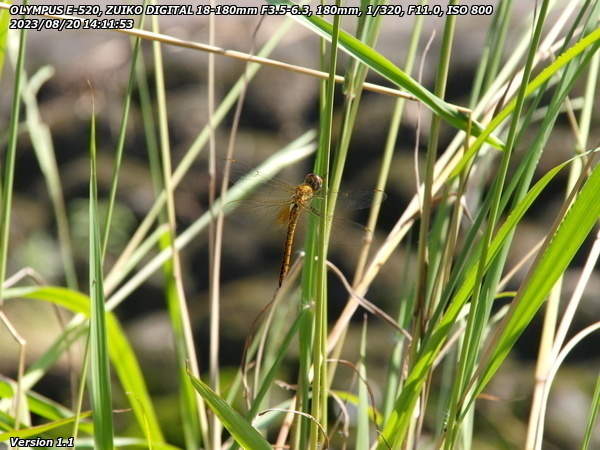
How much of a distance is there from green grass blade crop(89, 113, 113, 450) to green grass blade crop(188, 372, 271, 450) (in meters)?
0.09

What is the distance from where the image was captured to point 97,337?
1.48 ft

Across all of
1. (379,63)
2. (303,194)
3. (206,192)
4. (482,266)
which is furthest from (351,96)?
(206,192)

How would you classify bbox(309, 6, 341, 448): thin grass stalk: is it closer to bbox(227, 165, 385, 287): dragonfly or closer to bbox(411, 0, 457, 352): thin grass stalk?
bbox(411, 0, 457, 352): thin grass stalk

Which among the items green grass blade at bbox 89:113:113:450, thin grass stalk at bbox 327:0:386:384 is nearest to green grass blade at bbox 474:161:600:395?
thin grass stalk at bbox 327:0:386:384

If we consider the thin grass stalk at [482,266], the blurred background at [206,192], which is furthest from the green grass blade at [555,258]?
the blurred background at [206,192]

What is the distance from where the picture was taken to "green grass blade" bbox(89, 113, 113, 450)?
0.44 meters

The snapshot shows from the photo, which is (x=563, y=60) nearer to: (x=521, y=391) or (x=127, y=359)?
(x=127, y=359)

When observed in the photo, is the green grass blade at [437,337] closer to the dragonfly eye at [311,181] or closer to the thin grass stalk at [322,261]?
the thin grass stalk at [322,261]

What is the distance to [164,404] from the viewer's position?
3.93 ft

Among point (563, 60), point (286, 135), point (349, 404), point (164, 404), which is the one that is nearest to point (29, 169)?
point (286, 135)

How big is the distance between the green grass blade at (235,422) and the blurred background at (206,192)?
751mm

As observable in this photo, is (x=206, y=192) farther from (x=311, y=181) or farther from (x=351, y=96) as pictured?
(x=351, y=96)

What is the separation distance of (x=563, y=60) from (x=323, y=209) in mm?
173

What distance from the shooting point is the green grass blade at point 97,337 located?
438 millimetres
